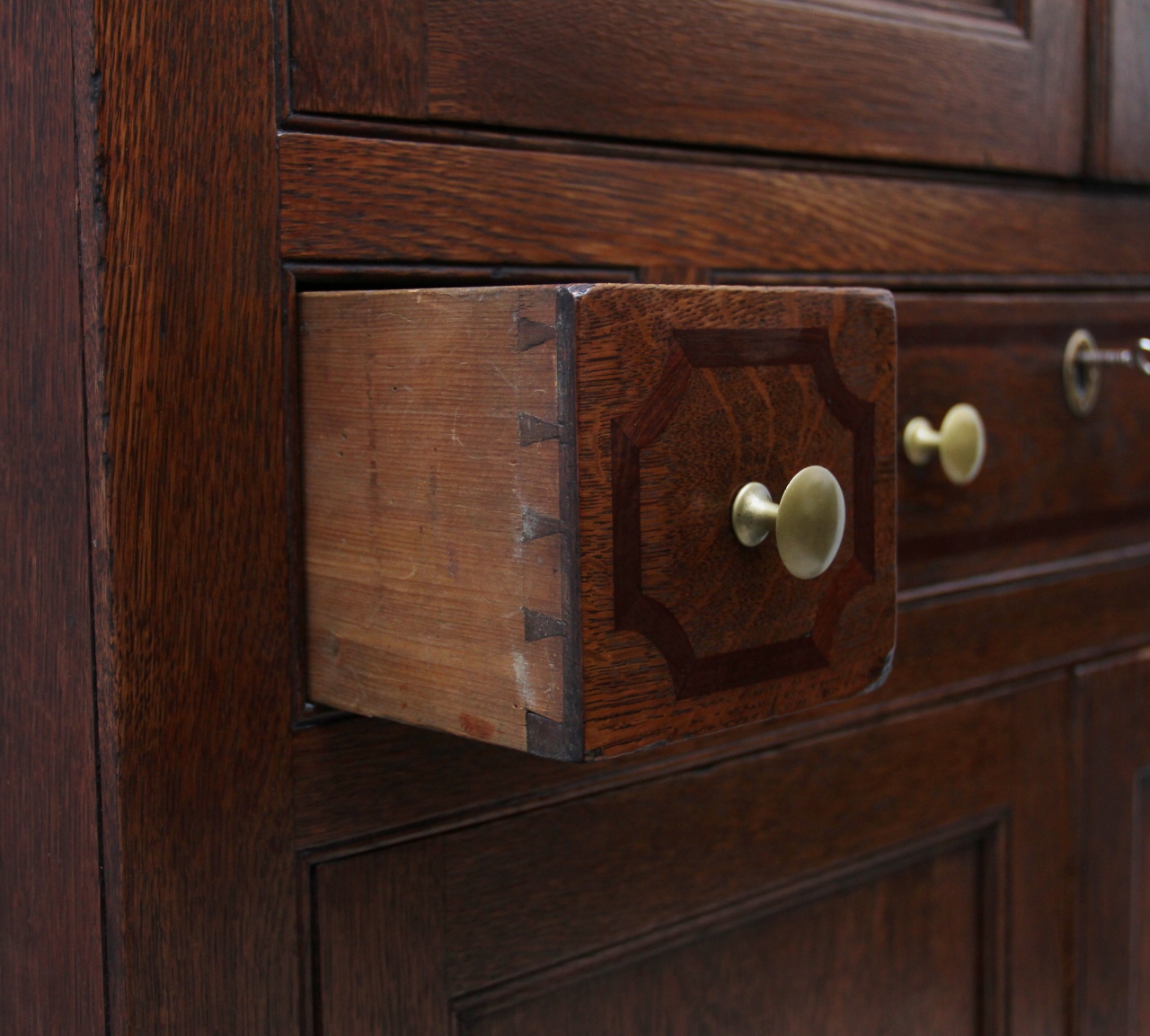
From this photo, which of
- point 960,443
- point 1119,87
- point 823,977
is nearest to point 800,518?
point 960,443

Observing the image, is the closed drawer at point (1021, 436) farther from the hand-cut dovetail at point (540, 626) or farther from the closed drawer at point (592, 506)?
the hand-cut dovetail at point (540, 626)

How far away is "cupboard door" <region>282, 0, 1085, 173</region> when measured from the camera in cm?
42

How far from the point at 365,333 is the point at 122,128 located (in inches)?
3.6

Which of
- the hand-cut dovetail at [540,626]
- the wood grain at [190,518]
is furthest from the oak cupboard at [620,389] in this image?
the hand-cut dovetail at [540,626]

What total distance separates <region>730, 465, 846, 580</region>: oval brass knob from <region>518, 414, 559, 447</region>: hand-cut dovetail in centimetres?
7

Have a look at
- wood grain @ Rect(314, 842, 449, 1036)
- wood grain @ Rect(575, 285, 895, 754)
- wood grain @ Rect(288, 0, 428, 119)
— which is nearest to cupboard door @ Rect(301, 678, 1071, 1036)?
wood grain @ Rect(314, 842, 449, 1036)

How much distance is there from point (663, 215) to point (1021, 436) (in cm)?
24

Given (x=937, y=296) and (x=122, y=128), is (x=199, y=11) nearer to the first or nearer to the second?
(x=122, y=128)

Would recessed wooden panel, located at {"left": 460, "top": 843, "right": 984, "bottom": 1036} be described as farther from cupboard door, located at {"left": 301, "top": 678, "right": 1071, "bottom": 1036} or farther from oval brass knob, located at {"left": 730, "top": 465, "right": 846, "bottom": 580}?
oval brass knob, located at {"left": 730, "top": 465, "right": 846, "bottom": 580}

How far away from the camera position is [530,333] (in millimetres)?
340

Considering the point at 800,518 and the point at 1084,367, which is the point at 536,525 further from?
the point at 1084,367

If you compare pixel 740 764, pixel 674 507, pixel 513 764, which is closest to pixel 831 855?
pixel 740 764

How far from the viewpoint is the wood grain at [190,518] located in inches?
15.0

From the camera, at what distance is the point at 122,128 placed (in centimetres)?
38
